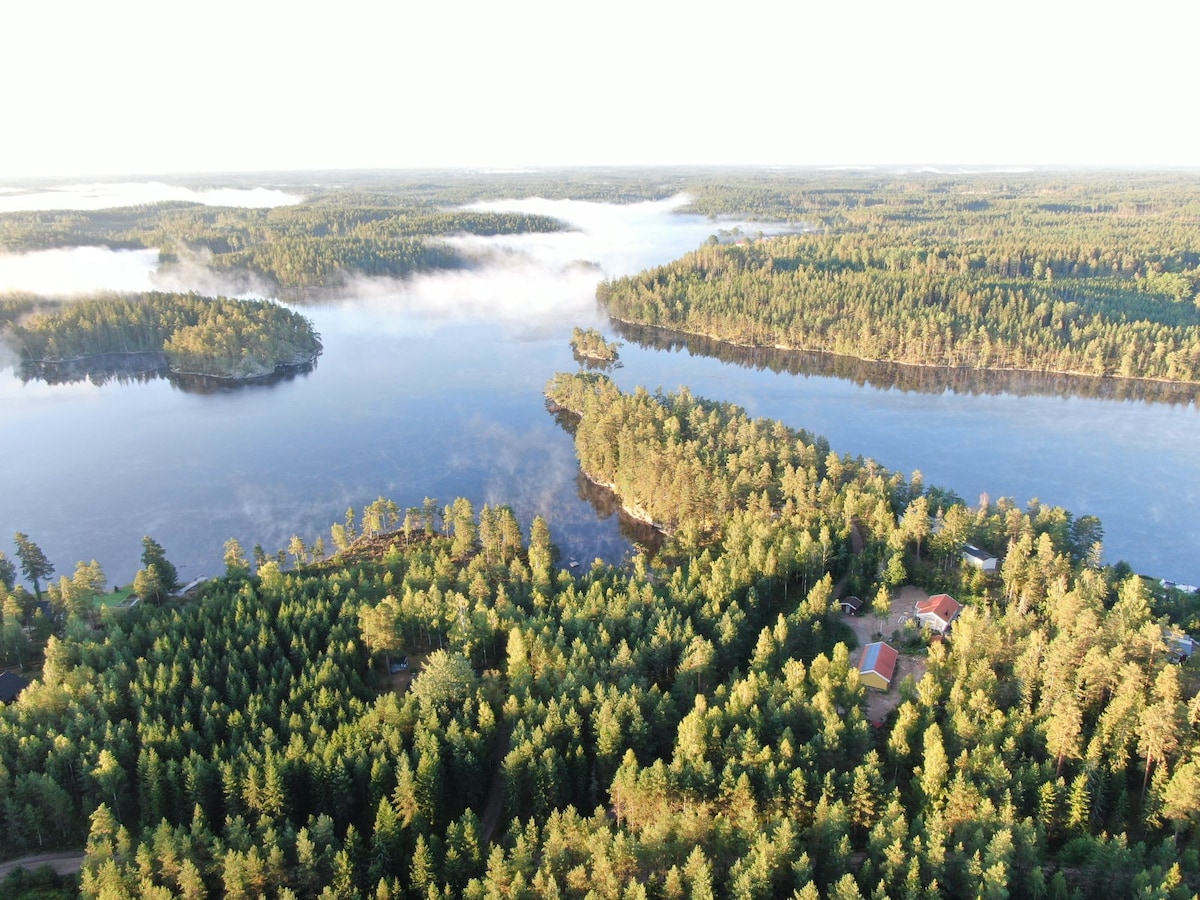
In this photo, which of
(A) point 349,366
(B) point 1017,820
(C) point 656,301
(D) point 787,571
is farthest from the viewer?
(C) point 656,301

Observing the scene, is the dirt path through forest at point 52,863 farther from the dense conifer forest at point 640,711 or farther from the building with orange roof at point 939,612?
the building with orange roof at point 939,612

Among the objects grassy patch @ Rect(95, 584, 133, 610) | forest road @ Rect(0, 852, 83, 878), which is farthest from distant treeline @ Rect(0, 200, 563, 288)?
forest road @ Rect(0, 852, 83, 878)

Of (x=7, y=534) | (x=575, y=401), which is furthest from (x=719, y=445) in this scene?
(x=7, y=534)

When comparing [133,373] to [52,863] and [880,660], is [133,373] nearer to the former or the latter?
[52,863]

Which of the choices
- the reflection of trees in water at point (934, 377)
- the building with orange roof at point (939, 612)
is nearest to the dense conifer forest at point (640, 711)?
the building with orange roof at point (939, 612)

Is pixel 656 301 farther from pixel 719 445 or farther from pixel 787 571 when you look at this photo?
pixel 787 571

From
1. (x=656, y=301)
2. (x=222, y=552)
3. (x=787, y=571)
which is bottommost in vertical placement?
(x=222, y=552)

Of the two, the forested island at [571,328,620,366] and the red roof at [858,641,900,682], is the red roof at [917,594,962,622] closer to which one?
the red roof at [858,641,900,682]

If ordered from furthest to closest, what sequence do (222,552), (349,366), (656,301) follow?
(656,301), (349,366), (222,552)
